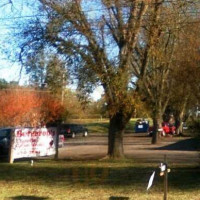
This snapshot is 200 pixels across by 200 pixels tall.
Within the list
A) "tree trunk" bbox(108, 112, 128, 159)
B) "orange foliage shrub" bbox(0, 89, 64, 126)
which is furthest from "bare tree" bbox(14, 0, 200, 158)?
"orange foliage shrub" bbox(0, 89, 64, 126)

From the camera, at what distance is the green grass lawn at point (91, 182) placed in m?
13.5

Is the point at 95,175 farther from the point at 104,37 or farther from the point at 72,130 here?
the point at 72,130

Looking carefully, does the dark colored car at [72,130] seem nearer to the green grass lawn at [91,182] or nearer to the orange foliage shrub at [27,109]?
the orange foliage shrub at [27,109]

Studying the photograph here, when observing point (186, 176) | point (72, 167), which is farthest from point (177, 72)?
point (186, 176)

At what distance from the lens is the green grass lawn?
1353 cm

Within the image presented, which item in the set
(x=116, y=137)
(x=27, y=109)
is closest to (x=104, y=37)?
(x=116, y=137)

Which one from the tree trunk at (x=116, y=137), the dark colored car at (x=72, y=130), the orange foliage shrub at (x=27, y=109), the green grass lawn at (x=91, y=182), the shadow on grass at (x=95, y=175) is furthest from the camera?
the dark colored car at (x=72, y=130)

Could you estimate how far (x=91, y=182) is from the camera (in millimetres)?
16078

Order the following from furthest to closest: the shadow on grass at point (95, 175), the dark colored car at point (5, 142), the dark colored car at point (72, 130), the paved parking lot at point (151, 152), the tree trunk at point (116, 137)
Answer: the dark colored car at point (72, 130) < the dark colored car at point (5, 142) < the tree trunk at point (116, 137) < the paved parking lot at point (151, 152) < the shadow on grass at point (95, 175)

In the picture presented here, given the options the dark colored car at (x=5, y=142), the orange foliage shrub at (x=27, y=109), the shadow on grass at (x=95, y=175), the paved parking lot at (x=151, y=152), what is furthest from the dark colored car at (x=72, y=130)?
the shadow on grass at (x=95, y=175)

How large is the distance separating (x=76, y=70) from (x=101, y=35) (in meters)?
1.79

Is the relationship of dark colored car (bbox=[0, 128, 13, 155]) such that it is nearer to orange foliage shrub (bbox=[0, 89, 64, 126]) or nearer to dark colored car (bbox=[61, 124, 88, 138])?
orange foliage shrub (bbox=[0, 89, 64, 126])

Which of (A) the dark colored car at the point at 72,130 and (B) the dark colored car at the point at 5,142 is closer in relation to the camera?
(B) the dark colored car at the point at 5,142

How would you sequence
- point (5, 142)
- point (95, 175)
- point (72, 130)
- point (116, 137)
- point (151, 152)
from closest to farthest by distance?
point (95, 175)
point (116, 137)
point (5, 142)
point (151, 152)
point (72, 130)
